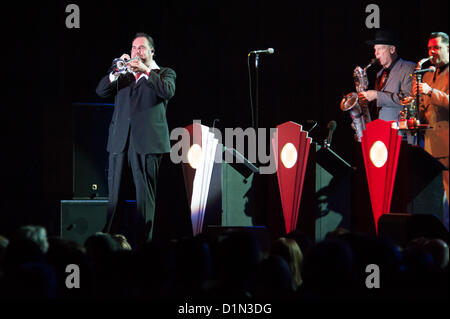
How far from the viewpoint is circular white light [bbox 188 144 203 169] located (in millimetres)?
5324

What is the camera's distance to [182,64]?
21.6ft

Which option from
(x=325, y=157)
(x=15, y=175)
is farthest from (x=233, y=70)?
(x=15, y=175)

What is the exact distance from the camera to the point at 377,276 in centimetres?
293

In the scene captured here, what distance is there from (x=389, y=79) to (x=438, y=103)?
1.37m

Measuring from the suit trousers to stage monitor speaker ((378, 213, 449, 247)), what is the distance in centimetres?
196

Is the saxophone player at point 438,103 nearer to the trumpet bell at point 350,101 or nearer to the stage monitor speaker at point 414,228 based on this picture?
the stage monitor speaker at point 414,228

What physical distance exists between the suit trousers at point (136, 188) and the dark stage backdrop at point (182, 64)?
927mm

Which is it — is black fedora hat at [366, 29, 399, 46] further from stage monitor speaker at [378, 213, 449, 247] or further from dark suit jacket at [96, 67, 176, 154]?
stage monitor speaker at [378, 213, 449, 247]

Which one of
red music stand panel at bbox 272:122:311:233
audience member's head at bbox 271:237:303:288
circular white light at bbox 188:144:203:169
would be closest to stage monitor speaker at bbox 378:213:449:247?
audience member's head at bbox 271:237:303:288

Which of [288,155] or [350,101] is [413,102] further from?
[350,101]

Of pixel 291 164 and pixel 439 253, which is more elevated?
pixel 291 164

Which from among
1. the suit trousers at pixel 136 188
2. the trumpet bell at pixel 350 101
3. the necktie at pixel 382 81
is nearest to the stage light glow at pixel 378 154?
the trumpet bell at pixel 350 101

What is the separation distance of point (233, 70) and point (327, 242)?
13.7 feet

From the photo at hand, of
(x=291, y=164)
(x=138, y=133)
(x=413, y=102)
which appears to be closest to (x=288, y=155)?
(x=291, y=164)
